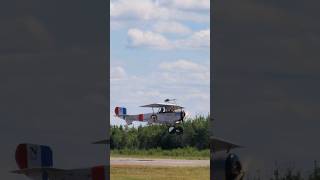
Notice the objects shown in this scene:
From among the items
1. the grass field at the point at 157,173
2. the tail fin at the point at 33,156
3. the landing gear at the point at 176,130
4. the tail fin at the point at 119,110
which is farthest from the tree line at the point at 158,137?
the tail fin at the point at 33,156

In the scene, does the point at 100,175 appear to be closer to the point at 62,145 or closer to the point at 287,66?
the point at 62,145

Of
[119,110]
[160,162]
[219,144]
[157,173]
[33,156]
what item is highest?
[119,110]

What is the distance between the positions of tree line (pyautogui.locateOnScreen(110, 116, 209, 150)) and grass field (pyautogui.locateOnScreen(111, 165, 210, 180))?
43 centimetres

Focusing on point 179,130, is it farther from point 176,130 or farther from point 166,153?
point 166,153

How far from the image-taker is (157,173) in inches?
415

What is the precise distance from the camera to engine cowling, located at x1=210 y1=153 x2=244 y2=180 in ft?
26.6

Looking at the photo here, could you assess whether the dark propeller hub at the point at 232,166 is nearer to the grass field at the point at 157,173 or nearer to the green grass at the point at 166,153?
the grass field at the point at 157,173

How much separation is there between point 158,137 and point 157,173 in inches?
79.7

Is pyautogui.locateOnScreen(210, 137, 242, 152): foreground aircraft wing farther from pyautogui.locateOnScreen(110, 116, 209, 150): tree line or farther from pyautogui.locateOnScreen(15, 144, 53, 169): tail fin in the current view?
pyautogui.locateOnScreen(15, 144, 53, 169): tail fin

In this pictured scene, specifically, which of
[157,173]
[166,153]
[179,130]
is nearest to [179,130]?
[179,130]

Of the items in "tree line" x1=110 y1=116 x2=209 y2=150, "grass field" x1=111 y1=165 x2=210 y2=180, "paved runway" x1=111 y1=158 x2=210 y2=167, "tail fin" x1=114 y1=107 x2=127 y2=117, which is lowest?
"grass field" x1=111 y1=165 x2=210 y2=180

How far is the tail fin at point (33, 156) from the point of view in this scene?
26.4 ft

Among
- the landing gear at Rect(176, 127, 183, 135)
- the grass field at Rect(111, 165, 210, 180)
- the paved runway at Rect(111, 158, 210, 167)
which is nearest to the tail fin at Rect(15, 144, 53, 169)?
the grass field at Rect(111, 165, 210, 180)

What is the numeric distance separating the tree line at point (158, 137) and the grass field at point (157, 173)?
43cm
